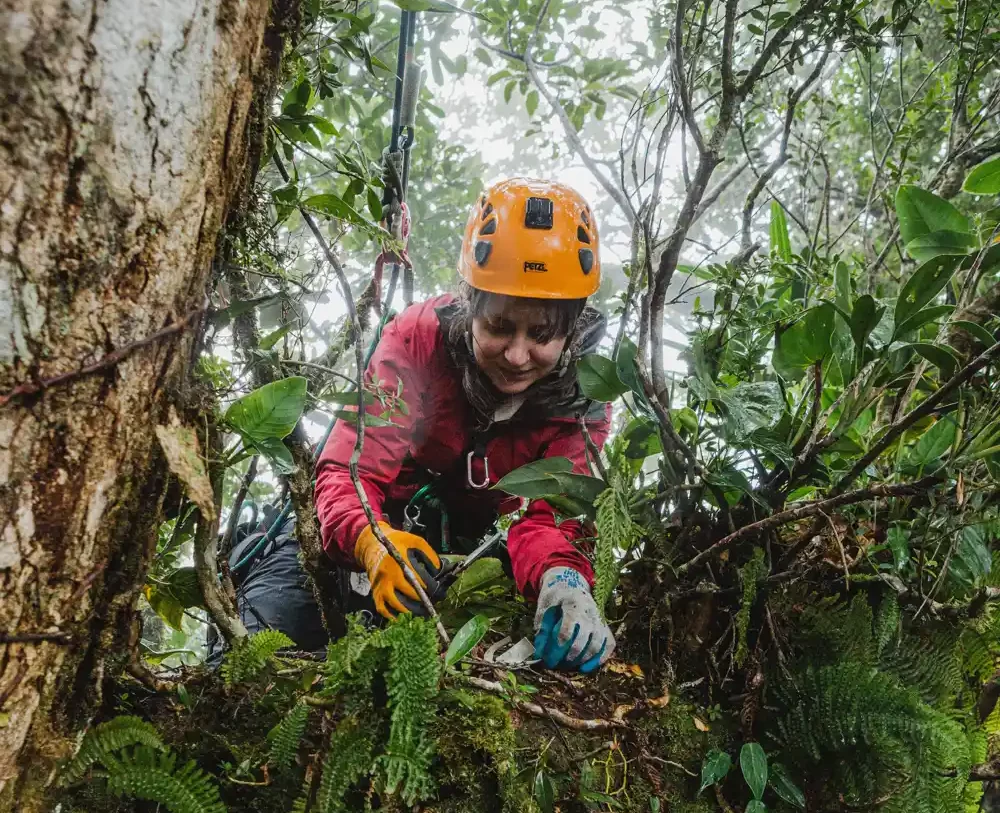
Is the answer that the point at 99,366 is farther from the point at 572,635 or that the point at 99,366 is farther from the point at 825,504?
the point at 825,504

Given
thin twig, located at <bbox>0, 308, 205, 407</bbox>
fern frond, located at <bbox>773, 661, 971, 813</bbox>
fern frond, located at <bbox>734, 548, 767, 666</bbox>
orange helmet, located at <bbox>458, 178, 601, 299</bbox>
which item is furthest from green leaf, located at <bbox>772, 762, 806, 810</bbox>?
thin twig, located at <bbox>0, 308, 205, 407</bbox>

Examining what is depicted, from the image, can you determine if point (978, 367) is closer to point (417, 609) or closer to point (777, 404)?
point (777, 404)

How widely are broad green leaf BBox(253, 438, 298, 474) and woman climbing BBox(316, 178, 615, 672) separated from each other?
57 cm

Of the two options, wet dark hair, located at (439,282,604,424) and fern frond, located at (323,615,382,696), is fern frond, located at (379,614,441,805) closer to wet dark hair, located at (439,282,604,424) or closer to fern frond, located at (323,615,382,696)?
fern frond, located at (323,615,382,696)

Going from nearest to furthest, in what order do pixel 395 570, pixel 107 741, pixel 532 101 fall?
pixel 107 741, pixel 395 570, pixel 532 101

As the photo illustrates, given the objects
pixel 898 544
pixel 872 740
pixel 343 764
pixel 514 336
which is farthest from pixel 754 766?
pixel 514 336

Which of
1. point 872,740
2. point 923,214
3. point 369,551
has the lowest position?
point 872,740

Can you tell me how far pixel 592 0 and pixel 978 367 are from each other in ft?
11.8

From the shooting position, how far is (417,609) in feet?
6.73

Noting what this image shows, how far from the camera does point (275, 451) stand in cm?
142

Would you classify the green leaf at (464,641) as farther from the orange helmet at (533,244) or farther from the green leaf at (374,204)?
the orange helmet at (533,244)

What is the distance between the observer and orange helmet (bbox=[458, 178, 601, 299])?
2.44 m

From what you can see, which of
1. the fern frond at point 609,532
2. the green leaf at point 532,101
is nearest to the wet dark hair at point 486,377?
the fern frond at point 609,532

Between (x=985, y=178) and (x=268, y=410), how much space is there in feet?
6.65
